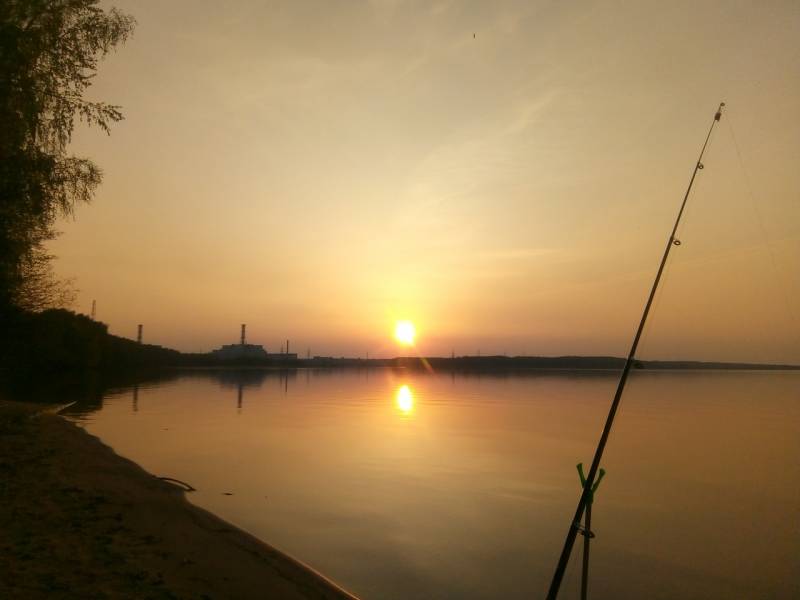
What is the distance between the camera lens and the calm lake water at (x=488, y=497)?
1286 centimetres

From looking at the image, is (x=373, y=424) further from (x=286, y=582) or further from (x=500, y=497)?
(x=286, y=582)

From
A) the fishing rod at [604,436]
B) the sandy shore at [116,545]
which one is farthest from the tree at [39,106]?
the fishing rod at [604,436]

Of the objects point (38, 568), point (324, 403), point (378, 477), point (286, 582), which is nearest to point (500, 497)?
point (378, 477)

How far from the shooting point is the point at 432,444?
3111 centimetres

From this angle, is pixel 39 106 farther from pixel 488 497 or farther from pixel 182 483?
pixel 488 497

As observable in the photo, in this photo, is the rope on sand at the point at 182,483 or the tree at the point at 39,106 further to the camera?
the rope on sand at the point at 182,483

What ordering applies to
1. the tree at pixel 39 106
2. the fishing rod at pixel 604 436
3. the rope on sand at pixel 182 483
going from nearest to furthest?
the fishing rod at pixel 604 436, the tree at pixel 39 106, the rope on sand at pixel 182 483

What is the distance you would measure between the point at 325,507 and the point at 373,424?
2290 centimetres

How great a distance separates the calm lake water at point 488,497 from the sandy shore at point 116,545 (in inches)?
71.0

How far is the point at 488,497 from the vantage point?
63.7 feet

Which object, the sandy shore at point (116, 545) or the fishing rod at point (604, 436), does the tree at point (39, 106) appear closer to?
the sandy shore at point (116, 545)

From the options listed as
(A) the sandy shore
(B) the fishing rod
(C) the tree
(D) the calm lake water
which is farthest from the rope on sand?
(B) the fishing rod

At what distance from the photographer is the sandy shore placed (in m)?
8.01

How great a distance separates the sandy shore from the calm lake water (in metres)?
1.80
